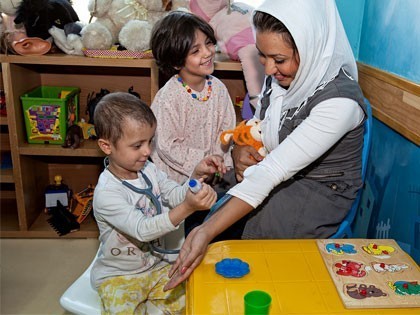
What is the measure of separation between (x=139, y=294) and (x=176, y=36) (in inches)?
37.0

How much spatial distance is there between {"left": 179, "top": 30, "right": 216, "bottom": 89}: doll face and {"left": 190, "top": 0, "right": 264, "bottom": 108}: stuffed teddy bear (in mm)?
286

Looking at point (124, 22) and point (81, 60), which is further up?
point (124, 22)

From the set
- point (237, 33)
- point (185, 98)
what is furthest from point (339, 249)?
point (237, 33)

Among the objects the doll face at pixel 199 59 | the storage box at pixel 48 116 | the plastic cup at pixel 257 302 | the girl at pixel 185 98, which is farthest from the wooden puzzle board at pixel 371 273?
the storage box at pixel 48 116

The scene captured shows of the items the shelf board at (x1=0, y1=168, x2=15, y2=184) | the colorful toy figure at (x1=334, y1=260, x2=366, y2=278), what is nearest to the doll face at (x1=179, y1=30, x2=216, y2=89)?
the colorful toy figure at (x1=334, y1=260, x2=366, y2=278)

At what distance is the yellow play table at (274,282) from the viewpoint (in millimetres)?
905

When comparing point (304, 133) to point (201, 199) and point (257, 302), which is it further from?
point (257, 302)

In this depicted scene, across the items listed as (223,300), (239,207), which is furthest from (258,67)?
(223,300)

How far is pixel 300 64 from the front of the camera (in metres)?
1.29

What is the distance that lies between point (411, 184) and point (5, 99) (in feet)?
5.87

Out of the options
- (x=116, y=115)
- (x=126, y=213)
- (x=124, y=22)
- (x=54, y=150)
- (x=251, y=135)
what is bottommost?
(x=54, y=150)

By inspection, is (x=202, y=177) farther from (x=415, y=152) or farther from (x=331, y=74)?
(x=415, y=152)

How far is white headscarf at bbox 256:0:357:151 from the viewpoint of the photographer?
1241mm

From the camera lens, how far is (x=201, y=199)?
1.17 meters
